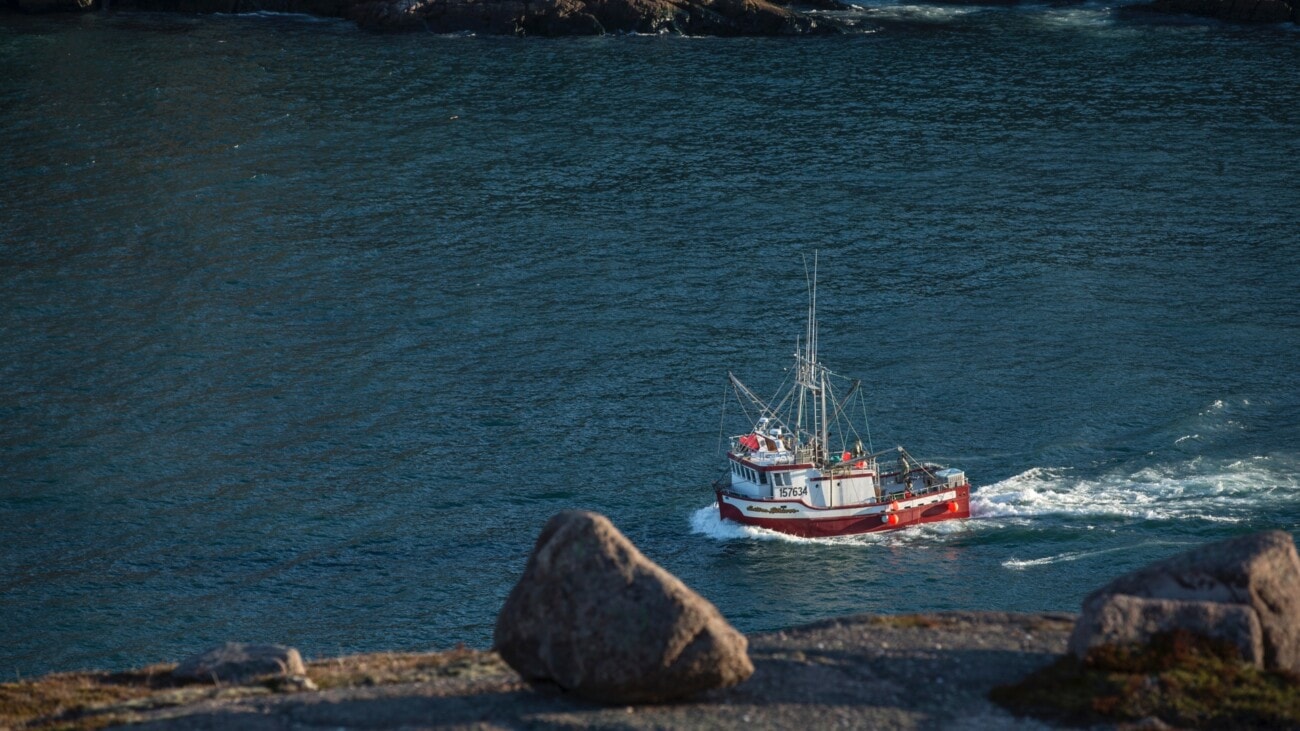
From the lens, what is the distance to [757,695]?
37.7 m

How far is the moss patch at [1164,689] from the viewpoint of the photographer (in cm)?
3641

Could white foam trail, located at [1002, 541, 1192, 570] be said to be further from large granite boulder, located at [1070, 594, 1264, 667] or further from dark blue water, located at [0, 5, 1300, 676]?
large granite boulder, located at [1070, 594, 1264, 667]

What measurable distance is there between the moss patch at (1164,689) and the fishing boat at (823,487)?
143ft

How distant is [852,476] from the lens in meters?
84.8

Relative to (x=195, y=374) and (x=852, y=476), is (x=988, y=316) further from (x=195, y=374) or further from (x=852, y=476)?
(x=195, y=374)

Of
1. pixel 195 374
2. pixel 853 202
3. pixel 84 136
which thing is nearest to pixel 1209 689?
pixel 195 374

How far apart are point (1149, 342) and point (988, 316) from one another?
10822mm

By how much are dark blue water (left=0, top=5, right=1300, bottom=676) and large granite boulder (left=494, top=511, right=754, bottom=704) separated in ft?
112

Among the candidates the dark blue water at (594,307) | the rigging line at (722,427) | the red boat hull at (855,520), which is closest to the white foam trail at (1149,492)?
the dark blue water at (594,307)

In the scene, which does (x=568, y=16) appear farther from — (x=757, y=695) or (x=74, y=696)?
(x=757, y=695)

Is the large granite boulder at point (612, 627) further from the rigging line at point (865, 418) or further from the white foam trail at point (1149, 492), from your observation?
the rigging line at point (865, 418)

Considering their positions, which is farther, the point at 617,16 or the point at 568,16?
the point at 617,16

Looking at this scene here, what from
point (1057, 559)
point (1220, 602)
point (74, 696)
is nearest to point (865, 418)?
point (1057, 559)

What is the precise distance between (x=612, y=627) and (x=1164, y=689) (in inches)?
538
